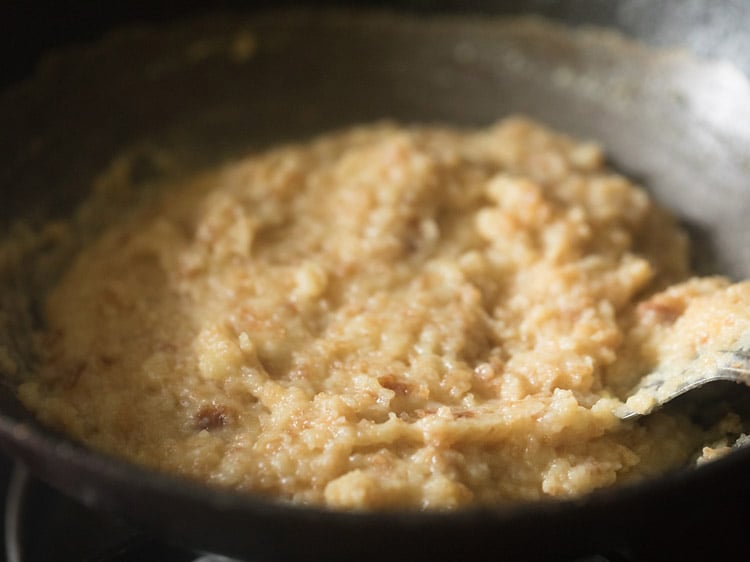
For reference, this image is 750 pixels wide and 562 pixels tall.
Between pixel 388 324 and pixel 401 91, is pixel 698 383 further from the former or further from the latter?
pixel 401 91

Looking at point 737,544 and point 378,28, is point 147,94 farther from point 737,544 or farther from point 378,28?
point 737,544

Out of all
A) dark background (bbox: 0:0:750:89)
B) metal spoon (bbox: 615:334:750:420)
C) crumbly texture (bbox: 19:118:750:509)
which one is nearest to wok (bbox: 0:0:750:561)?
dark background (bbox: 0:0:750:89)

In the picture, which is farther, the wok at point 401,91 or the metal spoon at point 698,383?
the wok at point 401,91

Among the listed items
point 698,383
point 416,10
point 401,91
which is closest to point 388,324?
point 698,383

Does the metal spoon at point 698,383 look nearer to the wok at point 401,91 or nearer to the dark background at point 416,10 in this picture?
the wok at point 401,91

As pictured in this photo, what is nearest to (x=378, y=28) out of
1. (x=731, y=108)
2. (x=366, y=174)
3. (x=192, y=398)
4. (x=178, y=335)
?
(x=366, y=174)

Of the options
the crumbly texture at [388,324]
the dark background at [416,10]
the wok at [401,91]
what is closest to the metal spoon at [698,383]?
the crumbly texture at [388,324]
